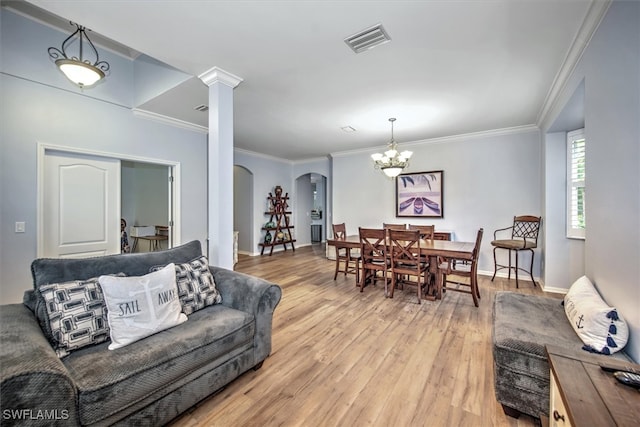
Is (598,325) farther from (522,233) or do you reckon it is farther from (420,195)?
(420,195)

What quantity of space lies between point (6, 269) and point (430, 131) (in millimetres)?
6164

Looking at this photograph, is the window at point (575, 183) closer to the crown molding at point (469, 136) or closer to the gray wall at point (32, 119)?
the crown molding at point (469, 136)

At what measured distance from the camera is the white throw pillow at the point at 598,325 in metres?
1.43

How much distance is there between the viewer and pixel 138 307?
64.0 inches

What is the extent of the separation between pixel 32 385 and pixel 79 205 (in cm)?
316

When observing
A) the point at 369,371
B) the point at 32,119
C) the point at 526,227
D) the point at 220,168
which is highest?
the point at 32,119

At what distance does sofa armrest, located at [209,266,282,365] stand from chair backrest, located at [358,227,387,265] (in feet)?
6.59

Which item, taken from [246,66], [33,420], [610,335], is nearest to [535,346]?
[610,335]

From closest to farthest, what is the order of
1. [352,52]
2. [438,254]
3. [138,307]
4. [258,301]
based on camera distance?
1. [138,307]
2. [258,301]
3. [352,52]
4. [438,254]

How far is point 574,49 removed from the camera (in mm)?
2281

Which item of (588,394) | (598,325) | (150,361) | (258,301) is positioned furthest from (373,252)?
(150,361)

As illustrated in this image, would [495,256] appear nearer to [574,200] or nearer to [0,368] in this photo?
[574,200]

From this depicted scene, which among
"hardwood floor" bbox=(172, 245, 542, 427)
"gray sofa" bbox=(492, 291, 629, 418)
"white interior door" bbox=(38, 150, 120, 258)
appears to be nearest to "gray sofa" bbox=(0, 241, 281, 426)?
"hardwood floor" bbox=(172, 245, 542, 427)

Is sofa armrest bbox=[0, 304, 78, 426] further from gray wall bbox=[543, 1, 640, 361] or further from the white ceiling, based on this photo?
gray wall bbox=[543, 1, 640, 361]
